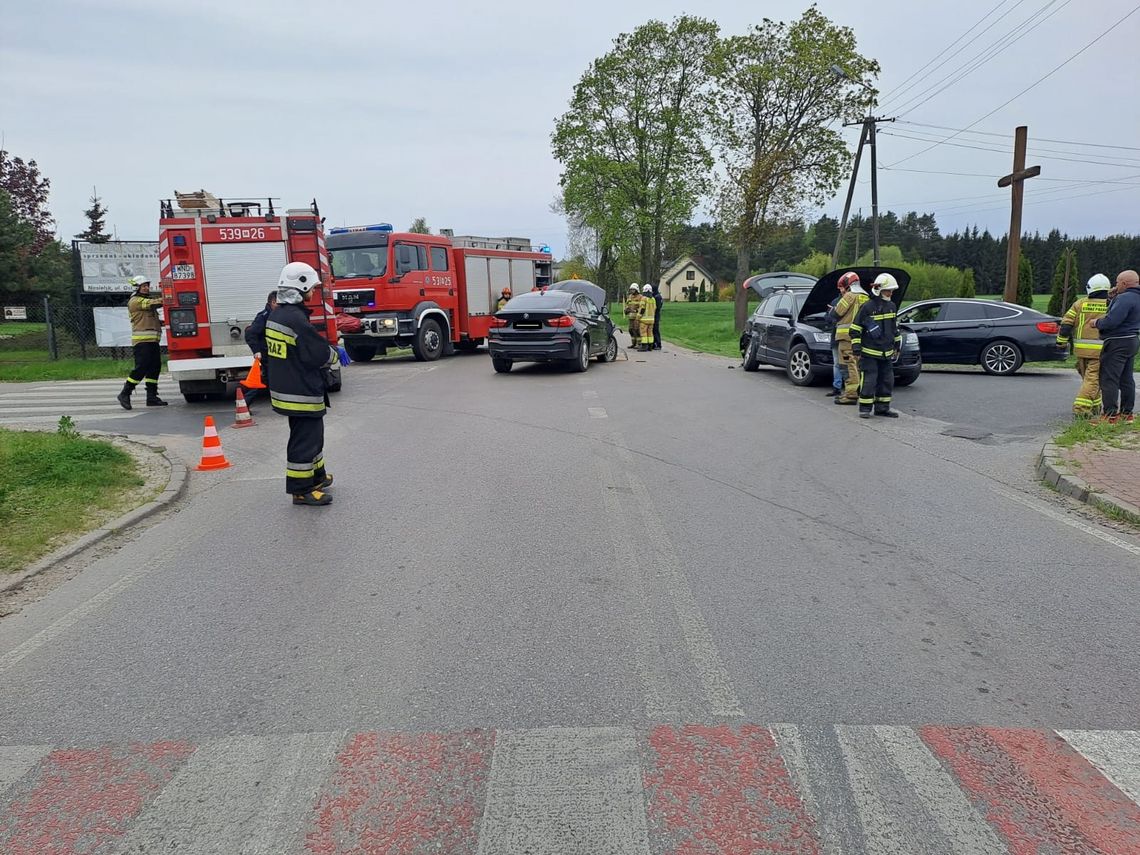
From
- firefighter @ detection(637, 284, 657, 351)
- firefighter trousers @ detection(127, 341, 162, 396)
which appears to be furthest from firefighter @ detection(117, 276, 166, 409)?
firefighter @ detection(637, 284, 657, 351)

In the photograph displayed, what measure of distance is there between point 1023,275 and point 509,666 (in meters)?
35.1

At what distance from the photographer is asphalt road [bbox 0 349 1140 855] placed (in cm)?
278

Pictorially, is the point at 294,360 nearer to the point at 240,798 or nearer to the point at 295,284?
the point at 295,284

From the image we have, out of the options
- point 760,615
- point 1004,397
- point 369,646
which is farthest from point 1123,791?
point 1004,397

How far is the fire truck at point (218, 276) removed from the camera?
13.3 m

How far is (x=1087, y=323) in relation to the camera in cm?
1055

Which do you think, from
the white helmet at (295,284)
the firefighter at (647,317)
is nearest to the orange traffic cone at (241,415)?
the white helmet at (295,284)

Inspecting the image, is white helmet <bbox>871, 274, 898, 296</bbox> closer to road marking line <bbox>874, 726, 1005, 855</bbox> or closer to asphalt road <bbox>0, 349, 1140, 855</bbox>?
A: asphalt road <bbox>0, 349, 1140, 855</bbox>

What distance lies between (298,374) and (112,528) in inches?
72.2

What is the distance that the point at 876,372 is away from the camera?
11.4 meters

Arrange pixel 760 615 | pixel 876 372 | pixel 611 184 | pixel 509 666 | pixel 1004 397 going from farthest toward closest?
1. pixel 611 184
2. pixel 1004 397
3. pixel 876 372
4. pixel 760 615
5. pixel 509 666

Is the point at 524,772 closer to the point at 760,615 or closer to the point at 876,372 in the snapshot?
the point at 760,615

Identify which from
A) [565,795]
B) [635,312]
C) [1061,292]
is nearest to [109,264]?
[635,312]

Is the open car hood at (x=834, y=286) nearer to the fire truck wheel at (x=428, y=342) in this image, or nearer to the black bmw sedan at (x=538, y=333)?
the black bmw sedan at (x=538, y=333)
